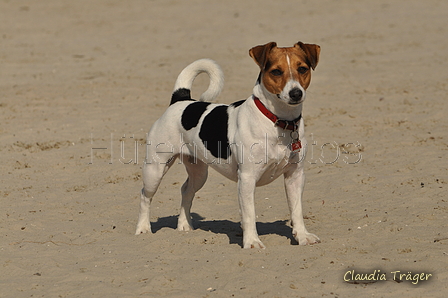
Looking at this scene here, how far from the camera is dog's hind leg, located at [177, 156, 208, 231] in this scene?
7.39m

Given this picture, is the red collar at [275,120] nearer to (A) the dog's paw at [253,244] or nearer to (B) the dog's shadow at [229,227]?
(A) the dog's paw at [253,244]

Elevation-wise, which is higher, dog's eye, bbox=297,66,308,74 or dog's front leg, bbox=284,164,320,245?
dog's eye, bbox=297,66,308,74

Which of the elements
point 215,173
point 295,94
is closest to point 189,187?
point 215,173

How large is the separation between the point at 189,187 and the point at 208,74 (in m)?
1.34

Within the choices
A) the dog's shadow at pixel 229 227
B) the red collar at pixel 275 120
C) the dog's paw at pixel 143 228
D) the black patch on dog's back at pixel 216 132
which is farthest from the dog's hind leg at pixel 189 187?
the red collar at pixel 275 120

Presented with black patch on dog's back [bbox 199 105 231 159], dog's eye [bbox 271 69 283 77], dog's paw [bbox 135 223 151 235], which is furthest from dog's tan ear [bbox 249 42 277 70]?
dog's paw [bbox 135 223 151 235]

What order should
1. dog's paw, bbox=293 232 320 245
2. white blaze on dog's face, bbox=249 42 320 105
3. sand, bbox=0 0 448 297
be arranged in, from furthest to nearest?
1. dog's paw, bbox=293 232 320 245
2. white blaze on dog's face, bbox=249 42 320 105
3. sand, bbox=0 0 448 297

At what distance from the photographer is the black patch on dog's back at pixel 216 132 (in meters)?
6.42

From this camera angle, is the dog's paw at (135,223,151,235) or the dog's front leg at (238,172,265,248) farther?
the dog's paw at (135,223,151,235)

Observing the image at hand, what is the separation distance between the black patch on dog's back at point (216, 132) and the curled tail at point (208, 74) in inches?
23.9

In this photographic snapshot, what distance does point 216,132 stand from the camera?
6477mm

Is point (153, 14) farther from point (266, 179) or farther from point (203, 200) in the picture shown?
point (266, 179)

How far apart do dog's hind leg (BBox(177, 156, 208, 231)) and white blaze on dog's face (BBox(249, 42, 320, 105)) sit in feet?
5.67

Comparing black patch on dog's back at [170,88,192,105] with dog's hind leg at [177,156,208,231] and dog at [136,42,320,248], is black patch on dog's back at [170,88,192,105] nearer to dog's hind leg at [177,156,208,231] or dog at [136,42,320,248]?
dog at [136,42,320,248]
